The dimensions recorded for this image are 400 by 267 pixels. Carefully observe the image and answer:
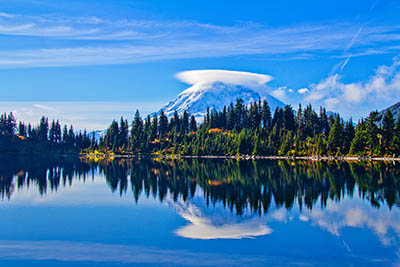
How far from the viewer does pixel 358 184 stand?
182 feet

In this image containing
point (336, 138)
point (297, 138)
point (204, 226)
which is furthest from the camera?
point (297, 138)

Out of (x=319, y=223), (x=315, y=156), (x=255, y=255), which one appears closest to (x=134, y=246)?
(x=255, y=255)

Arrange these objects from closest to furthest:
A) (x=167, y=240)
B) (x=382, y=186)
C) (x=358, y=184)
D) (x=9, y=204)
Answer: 1. (x=167, y=240)
2. (x=9, y=204)
3. (x=382, y=186)
4. (x=358, y=184)

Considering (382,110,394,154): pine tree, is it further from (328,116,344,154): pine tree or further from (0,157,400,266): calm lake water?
(0,157,400,266): calm lake water

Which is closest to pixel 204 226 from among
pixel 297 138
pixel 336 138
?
pixel 336 138

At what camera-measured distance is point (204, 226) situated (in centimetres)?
2991

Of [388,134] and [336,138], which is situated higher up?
[388,134]

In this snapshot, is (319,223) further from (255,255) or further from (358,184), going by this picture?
(358,184)

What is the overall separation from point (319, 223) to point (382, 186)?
25938mm

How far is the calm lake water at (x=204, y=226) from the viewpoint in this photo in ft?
71.9

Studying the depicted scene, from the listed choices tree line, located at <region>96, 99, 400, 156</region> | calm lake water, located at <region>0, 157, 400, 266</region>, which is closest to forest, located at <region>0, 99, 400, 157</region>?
tree line, located at <region>96, 99, 400, 156</region>

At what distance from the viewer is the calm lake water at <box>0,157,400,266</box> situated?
2191 cm

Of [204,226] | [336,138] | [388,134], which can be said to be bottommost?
[204,226]

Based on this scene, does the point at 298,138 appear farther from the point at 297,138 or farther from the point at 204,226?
the point at 204,226
